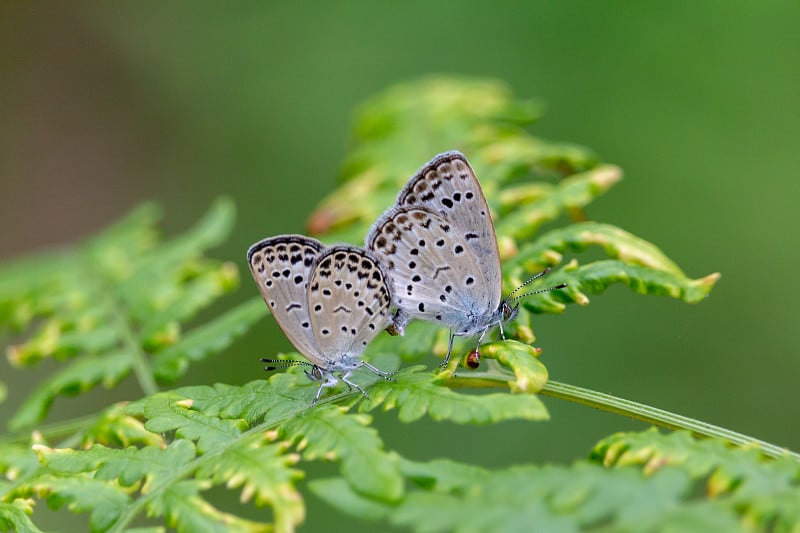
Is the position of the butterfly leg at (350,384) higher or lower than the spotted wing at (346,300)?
lower

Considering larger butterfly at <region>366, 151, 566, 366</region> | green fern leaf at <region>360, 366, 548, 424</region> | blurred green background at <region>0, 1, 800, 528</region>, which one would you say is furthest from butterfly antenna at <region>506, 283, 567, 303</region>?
blurred green background at <region>0, 1, 800, 528</region>

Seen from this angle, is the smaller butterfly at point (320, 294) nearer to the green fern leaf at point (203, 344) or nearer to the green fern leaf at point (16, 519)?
the green fern leaf at point (203, 344)

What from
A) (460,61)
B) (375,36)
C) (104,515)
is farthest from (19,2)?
(104,515)

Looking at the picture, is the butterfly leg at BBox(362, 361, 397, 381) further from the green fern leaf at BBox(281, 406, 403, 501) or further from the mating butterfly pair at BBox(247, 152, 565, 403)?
the green fern leaf at BBox(281, 406, 403, 501)

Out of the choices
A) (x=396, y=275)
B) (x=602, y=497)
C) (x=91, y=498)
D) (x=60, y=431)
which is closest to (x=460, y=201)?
(x=396, y=275)

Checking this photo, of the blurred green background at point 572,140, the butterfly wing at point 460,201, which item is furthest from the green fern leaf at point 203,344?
the blurred green background at point 572,140

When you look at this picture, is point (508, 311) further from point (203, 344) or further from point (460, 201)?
point (203, 344)
